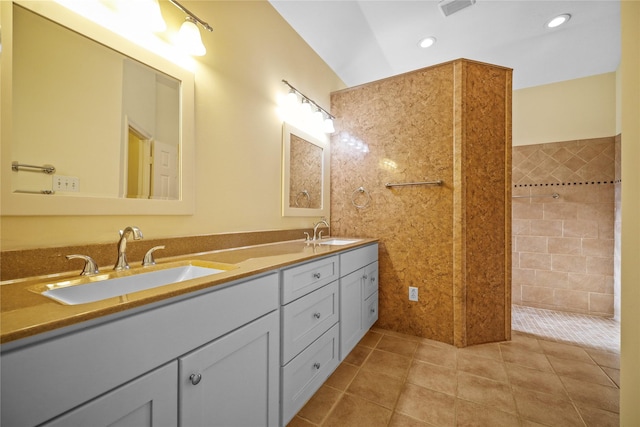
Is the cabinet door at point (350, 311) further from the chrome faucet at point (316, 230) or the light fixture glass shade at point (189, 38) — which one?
the light fixture glass shade at point (189, 38)

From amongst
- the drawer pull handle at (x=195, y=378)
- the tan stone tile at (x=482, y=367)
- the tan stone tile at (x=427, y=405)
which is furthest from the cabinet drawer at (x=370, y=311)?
the drawer pull handle at (x=195, y=378)

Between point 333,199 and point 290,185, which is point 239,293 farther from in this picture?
point 333,199

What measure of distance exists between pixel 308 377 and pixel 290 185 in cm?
133

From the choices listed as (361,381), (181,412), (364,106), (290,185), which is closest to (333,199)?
(290,185)

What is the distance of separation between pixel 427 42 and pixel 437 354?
8.92 ft

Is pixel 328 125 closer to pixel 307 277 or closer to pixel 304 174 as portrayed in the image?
pixel 304 174

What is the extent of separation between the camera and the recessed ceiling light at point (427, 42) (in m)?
2.36

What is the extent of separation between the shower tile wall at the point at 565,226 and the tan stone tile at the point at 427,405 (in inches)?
91.7

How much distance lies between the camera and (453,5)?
198 cm

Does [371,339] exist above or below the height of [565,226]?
below

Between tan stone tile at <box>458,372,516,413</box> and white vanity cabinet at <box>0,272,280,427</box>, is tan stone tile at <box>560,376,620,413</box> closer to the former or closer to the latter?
tan stone tile at <box>458,372,516,413</box>

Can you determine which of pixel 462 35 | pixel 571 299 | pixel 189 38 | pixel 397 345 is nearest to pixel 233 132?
pixel 189 38

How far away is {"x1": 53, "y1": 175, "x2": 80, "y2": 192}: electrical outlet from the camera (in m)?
0.90

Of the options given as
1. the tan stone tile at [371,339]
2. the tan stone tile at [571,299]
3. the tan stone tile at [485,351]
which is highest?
the tan stone tile at [571,299]
